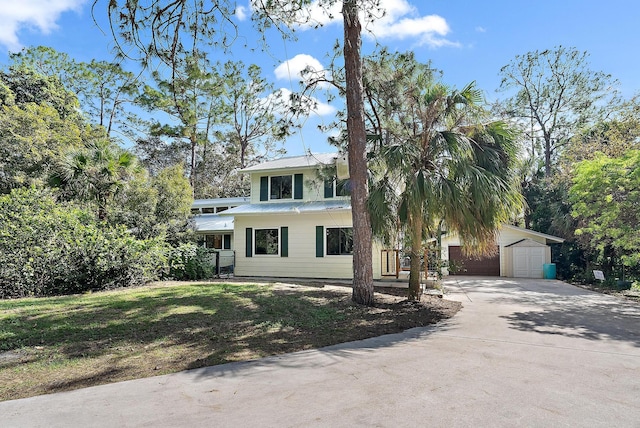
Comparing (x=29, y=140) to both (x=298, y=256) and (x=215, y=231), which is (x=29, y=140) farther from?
(x=298, y=256)

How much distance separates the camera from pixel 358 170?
29.1 ft

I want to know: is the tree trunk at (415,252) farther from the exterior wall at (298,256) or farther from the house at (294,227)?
the house at (294,227)

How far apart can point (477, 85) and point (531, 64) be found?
21590 mm

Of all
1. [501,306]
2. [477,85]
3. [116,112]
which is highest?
[116,112]

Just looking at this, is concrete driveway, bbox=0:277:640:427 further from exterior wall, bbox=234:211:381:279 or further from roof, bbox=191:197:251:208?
roof, bbox=191:197:251:208

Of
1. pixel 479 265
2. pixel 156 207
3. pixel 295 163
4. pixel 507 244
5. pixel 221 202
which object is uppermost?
pixel 295 163

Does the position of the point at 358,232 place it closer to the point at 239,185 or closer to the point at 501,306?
the point at 501,306

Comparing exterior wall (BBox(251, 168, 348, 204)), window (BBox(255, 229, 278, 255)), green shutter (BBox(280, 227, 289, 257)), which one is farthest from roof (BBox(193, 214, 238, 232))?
green shutter (BBox(280, 227, 289, 257))

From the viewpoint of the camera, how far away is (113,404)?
11.2 feet

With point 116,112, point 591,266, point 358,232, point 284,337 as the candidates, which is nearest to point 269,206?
point 358,232

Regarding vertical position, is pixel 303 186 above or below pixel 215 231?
above

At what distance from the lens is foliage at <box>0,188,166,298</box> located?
9.64 metres

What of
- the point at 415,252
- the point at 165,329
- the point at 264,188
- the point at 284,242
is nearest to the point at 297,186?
the point at 264,188

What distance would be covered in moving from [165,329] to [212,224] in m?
14.0
